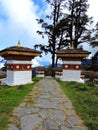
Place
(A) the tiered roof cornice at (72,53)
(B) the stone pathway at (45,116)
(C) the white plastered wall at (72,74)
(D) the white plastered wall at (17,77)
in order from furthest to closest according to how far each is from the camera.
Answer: (C) the white plastered wall at (72,74), (A) the tiered roof cornice at (72,53), (D) the white plastered wall at (17,77), (B) the stone pathway at (45,116)

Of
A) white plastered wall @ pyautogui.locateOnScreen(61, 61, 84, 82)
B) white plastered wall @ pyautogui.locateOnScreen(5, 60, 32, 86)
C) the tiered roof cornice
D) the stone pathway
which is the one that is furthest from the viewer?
white plastered wall @ pyautogui.locateOnScreen(61, 61, 84, 82)

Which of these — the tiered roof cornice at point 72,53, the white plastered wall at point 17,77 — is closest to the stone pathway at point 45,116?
the white plastered wall at point 17,77

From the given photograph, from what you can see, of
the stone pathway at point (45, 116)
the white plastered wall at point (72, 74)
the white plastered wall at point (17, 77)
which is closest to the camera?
the stone pathway at point (45, 116)

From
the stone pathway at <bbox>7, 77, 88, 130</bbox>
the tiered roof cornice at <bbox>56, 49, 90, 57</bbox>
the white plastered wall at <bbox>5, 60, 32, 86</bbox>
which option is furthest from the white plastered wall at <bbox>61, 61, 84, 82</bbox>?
the stone pathway at <bbox>7, 77, 88, 130</bbox>

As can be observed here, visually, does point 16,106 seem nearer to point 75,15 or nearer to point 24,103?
point 24,103

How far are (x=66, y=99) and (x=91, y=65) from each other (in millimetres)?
17426

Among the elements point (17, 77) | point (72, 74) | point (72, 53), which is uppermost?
point (72, 53)

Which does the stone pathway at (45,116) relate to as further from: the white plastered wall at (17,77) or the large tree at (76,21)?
the large tree at (76,21)

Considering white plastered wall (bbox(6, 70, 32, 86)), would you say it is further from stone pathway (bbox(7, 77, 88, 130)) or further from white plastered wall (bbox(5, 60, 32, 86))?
stone pathway (bbox(7, 77, 88, 130))

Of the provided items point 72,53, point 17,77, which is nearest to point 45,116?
point 17,77

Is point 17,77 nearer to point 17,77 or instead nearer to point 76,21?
point 17,77

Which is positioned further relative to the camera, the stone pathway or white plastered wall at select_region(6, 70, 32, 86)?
white plastered wall at select_region(6, 70, 32, 86)

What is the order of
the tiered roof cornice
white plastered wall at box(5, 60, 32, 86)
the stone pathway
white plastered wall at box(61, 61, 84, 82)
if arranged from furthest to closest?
white plastered wall at box(61, 61, 84, 82) → the tiered roof cornice → white plastered wall at box(5, 60, 32, 86) → the stone pathway

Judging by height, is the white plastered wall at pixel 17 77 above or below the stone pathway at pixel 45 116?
above
